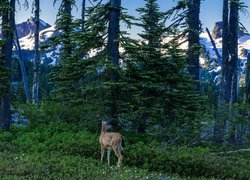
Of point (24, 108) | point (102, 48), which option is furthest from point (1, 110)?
point (102, 48)

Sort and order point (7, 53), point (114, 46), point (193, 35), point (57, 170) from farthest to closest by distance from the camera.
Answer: point (193, 35) → point (7, 53) → point (114, 46) → point (57, 170)

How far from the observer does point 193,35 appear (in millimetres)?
19500

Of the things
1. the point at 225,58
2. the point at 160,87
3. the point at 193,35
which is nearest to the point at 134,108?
the point at 160,87

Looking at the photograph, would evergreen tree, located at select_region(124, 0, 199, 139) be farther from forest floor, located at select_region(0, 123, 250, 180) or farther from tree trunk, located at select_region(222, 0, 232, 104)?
tree trunk, located at select_region(222, 0, 232, 104)

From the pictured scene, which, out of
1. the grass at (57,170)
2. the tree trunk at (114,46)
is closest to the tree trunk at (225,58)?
the tree trunk at (114,46)

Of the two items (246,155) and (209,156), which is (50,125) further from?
(246,155)

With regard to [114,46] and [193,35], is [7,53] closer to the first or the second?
[114,46]

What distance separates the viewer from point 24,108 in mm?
18109

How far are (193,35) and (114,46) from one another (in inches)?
223

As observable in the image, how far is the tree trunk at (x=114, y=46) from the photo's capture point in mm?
15705

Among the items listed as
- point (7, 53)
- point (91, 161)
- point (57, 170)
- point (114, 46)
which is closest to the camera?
point (57, 170)

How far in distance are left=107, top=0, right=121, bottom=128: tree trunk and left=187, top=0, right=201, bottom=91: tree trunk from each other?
5.02 metres

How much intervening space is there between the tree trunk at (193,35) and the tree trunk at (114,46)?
5021 mm

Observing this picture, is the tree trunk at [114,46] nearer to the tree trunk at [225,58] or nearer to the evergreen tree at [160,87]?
the evergreen tree at [160,87]
